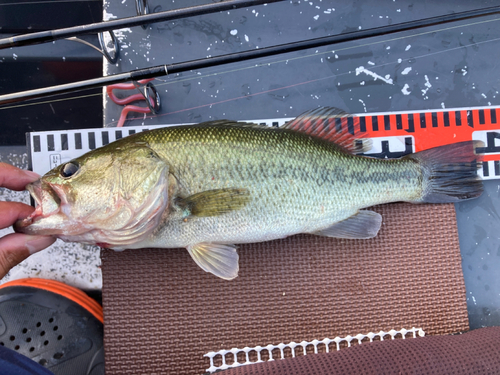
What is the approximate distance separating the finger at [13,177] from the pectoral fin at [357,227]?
3.79ft

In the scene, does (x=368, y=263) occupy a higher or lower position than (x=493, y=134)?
lower

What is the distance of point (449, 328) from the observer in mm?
1431

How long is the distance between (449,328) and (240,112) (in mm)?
1370

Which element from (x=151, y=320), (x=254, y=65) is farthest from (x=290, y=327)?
(x=254, y=65)

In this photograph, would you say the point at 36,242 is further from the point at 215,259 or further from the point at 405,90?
the point at 405,90

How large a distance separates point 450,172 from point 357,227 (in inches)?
18.9

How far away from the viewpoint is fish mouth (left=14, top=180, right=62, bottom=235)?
3.41ft

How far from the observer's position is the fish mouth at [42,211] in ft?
3.41

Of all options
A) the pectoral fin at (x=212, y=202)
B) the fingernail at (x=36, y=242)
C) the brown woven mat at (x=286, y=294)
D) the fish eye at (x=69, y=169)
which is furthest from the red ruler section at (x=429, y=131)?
the fingernail at (x=36, y=242)

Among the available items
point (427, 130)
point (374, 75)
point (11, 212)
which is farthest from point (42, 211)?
point (427, 130)

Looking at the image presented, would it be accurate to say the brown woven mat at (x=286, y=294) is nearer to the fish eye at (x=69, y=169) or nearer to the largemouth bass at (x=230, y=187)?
the largemouth bass at (x=230, y=187)

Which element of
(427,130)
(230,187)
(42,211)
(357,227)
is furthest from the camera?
(427,130)

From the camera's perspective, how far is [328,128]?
1358 mm

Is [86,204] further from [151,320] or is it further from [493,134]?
[493,134]
